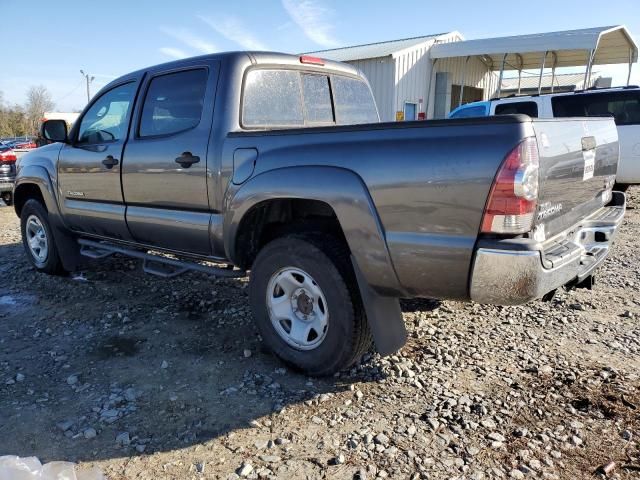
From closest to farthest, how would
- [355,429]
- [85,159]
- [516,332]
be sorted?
[355,429], [516,332], [85,159]

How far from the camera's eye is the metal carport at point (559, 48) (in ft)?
45.1

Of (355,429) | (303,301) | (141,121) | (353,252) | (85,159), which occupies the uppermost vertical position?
(141,121)

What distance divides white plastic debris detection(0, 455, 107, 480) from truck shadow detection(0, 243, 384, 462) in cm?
16

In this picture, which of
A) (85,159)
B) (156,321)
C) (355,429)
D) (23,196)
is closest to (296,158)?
(355,429)

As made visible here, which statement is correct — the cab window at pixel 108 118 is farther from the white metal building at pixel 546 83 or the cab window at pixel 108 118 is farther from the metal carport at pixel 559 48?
the white metal building at pixel 546 83

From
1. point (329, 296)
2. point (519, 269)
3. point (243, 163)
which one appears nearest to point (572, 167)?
point (519, 269)

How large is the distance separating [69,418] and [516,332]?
314cm

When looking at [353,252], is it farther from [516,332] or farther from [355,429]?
[516,332]

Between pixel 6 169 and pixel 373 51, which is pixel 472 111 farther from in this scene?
pixel 6 169

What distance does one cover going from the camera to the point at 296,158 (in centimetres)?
296

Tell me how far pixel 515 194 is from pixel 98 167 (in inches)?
142

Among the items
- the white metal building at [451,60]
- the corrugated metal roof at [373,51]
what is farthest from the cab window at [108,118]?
the white metal building at [451,60]

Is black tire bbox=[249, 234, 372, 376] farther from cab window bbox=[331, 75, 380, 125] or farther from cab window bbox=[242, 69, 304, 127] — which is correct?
cab window bbox=[331, 75, 380, 125]

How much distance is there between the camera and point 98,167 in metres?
4.43
